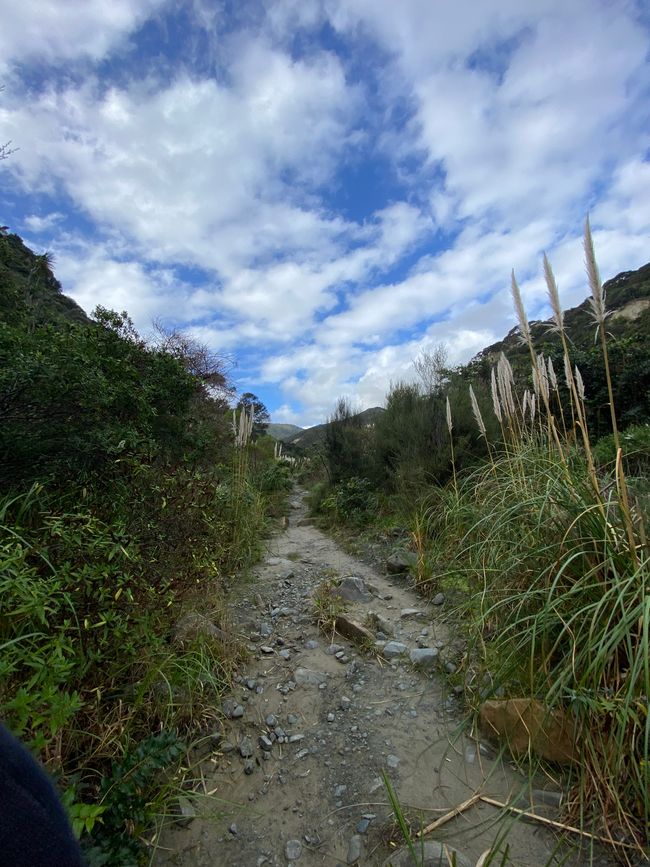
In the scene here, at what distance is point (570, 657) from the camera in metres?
1.57

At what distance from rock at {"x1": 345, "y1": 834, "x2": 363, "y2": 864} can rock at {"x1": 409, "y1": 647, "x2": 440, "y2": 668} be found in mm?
1136

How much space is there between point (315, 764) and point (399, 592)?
2.09 m

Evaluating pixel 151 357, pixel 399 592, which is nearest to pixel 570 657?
pixel 399 592

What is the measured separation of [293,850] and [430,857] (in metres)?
0.53

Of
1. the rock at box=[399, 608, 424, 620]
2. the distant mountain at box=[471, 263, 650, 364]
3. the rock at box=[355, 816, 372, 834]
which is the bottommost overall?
the rock at box=[355, 816, 372, 834]

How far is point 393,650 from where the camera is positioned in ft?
9.01

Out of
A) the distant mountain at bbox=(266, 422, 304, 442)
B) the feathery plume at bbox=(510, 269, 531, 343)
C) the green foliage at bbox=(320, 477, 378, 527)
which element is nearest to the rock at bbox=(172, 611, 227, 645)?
the feathery plume at bbox=(510, 269, 531, 343)

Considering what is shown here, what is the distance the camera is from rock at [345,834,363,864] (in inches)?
56.8

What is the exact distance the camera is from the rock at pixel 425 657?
253 centimetres

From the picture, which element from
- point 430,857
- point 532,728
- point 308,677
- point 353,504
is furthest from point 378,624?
point 353,504

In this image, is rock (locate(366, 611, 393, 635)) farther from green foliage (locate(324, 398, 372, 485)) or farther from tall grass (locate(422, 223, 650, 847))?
green foliage (locate(324, 398, 372, 485))

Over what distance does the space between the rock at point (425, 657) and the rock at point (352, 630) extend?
0.34 m

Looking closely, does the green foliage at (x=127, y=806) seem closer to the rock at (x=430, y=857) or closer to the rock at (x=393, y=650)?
the rock at (x=430, y=857)

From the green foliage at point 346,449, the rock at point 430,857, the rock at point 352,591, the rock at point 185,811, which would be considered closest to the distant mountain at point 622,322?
the green foliage at point 346,449
